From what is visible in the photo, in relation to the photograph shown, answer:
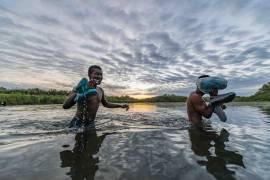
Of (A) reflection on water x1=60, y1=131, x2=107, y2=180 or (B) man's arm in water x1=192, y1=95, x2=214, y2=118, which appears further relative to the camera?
(B) man's arm in water x1=192, y1=95, x2=214, y2=118

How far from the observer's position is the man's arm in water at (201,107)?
742cm

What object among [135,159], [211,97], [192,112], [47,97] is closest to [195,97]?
[211,97]

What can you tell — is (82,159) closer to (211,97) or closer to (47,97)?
(211,97)

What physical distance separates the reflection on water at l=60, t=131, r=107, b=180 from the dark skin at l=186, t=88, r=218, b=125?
3546mm

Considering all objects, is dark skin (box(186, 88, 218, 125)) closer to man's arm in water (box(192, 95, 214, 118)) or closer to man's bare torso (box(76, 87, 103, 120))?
man's arm in water (box(192, 95, 214, 118))

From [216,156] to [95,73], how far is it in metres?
4.63

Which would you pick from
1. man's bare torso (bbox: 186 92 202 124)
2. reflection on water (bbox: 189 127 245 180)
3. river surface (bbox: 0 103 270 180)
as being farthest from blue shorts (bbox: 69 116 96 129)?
reflection on water (bbox: 189 127 245 180)

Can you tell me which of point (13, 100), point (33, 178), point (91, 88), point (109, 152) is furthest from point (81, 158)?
point (13, 100)

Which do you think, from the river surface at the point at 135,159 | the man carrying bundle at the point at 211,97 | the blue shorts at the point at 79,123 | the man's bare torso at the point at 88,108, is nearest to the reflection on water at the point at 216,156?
the river surface at the point at 135,159

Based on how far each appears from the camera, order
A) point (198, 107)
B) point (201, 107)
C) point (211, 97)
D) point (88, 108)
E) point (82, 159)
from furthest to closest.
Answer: point (88, 108) < point (198, 107) < point (201, 107) < point (211, 97) < point (82, 159)

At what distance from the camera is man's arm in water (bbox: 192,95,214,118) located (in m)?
7.42

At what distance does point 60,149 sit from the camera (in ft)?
16.2

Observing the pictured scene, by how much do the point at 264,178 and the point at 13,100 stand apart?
36275 mm

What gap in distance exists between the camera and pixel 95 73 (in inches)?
300
